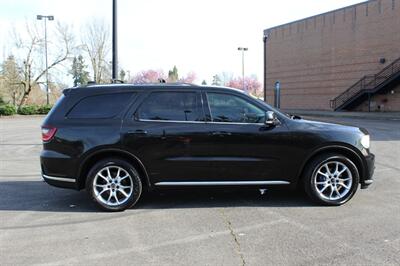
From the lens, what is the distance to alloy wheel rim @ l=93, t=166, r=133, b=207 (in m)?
6.26

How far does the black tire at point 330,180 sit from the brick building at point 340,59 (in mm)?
29267

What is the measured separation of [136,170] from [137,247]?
1.68 meters

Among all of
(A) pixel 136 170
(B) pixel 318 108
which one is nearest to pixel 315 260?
(A) pixel 136 170

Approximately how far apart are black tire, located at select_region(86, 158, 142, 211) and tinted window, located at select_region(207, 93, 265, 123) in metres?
1.41

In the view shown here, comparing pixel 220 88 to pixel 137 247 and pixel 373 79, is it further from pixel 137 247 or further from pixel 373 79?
pixel 373 79

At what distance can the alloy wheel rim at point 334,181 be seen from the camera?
6.42 m

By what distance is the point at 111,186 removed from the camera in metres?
6.28

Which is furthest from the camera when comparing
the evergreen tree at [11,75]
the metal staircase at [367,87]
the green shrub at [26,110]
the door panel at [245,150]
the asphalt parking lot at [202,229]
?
the evergreen tree at [11,75]

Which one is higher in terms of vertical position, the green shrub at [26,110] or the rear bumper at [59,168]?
the green shrub at [26,110]

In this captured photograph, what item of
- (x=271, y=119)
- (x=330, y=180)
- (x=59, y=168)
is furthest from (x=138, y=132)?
(x=330, y=180)

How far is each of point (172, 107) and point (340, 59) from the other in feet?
124

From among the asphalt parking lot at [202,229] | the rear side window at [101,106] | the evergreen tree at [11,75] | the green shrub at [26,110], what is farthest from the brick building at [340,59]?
the rear side window at [101,106]

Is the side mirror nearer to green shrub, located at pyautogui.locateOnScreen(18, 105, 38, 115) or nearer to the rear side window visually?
the rear side window

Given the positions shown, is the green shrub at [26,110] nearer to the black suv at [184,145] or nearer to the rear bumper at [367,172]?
the black suv at [184,145]
